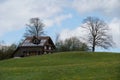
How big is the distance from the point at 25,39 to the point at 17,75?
8321cm

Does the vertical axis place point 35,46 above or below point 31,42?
below

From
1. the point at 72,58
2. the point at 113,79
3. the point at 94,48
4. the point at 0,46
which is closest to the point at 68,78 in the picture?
the point at 113,79

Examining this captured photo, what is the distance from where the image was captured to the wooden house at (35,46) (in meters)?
113

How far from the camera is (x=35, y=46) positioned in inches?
4491

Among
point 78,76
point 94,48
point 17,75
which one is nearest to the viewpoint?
point 78,76

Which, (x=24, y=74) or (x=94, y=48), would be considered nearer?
(x=24, y=74)

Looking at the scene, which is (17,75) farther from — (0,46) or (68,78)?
(0,46)

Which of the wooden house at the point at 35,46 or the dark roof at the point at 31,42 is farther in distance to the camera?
the dark roof at the point at 31,42

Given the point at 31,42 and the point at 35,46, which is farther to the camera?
the point at 31,42

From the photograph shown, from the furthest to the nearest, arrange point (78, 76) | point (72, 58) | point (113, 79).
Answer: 1. point (72, 58)
2. point (78, 76)
3. point (113, 79)

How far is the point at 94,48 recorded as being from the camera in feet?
345

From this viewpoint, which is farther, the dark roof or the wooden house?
the dark roof

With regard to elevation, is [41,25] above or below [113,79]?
above

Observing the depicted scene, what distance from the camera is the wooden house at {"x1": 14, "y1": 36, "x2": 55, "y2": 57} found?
11319cm
